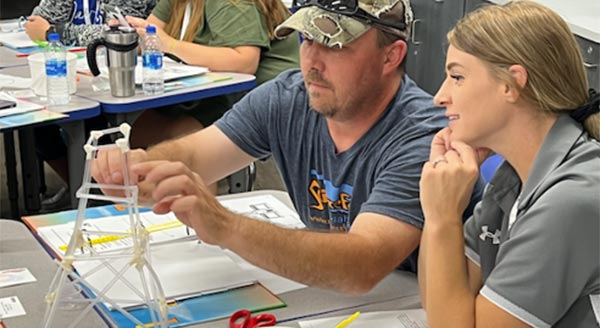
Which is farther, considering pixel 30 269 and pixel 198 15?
pixel 198 15

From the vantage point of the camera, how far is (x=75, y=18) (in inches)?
146

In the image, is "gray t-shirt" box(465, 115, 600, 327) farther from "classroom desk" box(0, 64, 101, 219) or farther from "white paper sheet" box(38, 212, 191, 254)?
"classroom desk" box(0, 64, 101, 219)

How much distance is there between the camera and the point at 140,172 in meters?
1.48

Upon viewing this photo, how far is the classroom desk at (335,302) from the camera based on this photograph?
4.93 ft

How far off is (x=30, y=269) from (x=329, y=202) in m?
0.65

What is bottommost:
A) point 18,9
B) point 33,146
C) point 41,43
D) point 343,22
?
point 33,146

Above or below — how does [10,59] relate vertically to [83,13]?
below

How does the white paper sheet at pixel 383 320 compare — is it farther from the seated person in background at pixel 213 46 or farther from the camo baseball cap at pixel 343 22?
the seated person in background at pixel 213 46

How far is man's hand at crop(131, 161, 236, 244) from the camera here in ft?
4.73

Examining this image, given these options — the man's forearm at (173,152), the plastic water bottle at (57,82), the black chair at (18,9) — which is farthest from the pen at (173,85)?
the black chair at (18,9)

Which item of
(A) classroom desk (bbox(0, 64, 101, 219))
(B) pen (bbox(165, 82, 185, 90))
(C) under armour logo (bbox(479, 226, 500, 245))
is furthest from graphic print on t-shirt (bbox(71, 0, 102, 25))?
(C) under armour logo (bbox(479, 226, 500, 245))

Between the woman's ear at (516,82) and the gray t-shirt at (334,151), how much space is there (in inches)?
15.0

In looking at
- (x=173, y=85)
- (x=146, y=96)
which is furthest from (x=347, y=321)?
(x=173, y=85)

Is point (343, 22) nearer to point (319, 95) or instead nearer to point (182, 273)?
point (319, 95)
